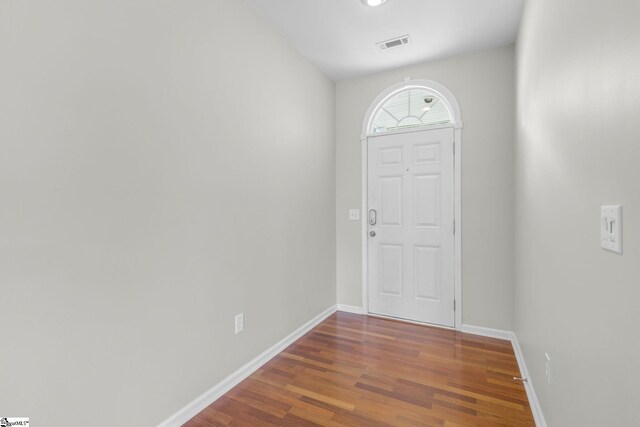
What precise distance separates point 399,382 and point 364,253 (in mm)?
1531

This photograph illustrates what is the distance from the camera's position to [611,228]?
83 cm

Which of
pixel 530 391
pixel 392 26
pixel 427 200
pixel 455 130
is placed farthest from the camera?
pixel 427 200

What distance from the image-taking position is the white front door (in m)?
3.07

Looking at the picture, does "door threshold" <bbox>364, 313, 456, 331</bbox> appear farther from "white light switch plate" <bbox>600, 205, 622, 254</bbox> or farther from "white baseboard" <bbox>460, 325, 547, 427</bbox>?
"white light switch plate" <bbox>600, 205, 622, 254</bbox>

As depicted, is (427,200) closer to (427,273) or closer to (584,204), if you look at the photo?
(427,273)

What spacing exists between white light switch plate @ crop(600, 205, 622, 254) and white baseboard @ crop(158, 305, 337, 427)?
210 cm

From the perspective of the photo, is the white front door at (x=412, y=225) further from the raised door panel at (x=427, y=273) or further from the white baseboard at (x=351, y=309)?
the white baseboard at (x=351, y=309)

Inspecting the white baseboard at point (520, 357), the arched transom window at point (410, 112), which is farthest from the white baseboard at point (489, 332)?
the arched transom window at point (410, 112)

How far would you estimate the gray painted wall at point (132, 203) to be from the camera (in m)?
1.14

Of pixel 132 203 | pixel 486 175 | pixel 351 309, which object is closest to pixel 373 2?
pixel 486 175

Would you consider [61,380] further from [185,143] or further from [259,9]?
[259,9]

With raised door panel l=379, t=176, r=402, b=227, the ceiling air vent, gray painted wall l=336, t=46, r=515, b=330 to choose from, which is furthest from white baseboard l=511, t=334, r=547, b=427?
the ceiling air vent

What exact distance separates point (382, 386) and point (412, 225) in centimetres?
166

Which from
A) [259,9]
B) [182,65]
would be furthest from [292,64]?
[182,65]
